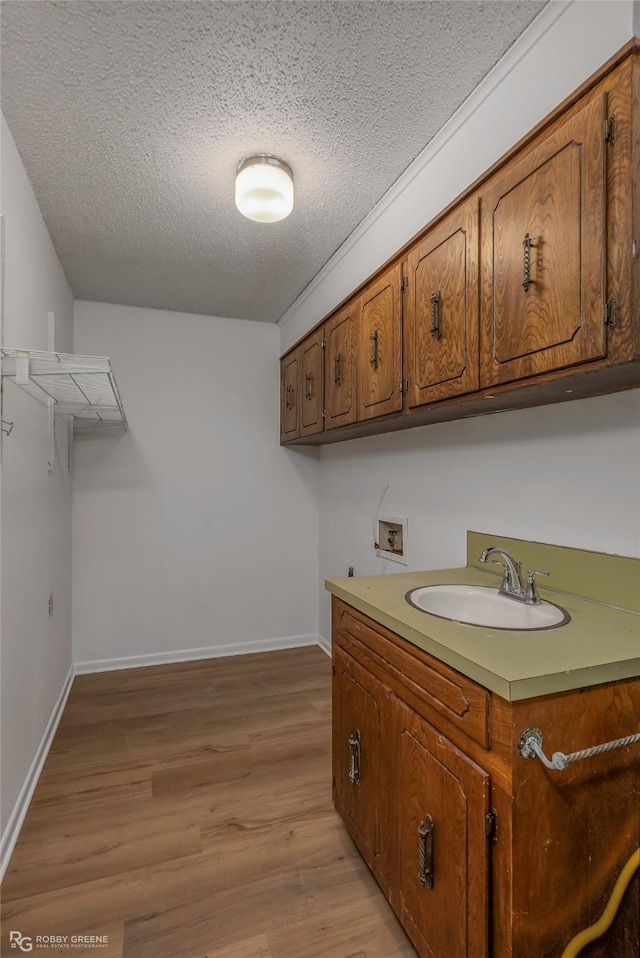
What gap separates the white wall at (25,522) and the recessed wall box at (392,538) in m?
1.70

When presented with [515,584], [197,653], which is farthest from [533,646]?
[197,653]

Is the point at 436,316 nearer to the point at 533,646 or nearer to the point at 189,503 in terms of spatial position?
the point at 533,646

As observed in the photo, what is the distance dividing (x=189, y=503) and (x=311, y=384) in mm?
1315

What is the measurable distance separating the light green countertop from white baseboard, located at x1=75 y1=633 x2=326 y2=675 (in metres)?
2.31

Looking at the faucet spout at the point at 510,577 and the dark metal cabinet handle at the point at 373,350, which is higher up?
the dark metal cabinet handle at the point at 373,350

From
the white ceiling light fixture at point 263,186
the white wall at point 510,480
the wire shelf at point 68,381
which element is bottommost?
the white wall at point 510,480

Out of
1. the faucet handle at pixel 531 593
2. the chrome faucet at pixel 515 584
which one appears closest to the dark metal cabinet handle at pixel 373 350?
the chrome faucet at pixel 515 584

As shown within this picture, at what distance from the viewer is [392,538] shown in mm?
2555

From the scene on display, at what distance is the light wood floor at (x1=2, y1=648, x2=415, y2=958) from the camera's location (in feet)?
4.32

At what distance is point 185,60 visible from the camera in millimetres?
1359

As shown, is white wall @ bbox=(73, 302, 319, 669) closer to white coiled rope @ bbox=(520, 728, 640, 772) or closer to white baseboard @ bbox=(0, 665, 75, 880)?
white baseboard @ bbox=(0, 665, 75, 880)

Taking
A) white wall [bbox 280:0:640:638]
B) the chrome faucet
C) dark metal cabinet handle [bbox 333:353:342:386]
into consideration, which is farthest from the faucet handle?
dark metal cabinet handle [bbox 333:353:342:386]

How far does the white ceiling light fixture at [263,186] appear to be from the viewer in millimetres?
Answer: 1744

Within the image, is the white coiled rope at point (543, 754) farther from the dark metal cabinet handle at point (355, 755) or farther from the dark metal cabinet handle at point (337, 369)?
the dark metal cabinet handle at point (337, 369)
